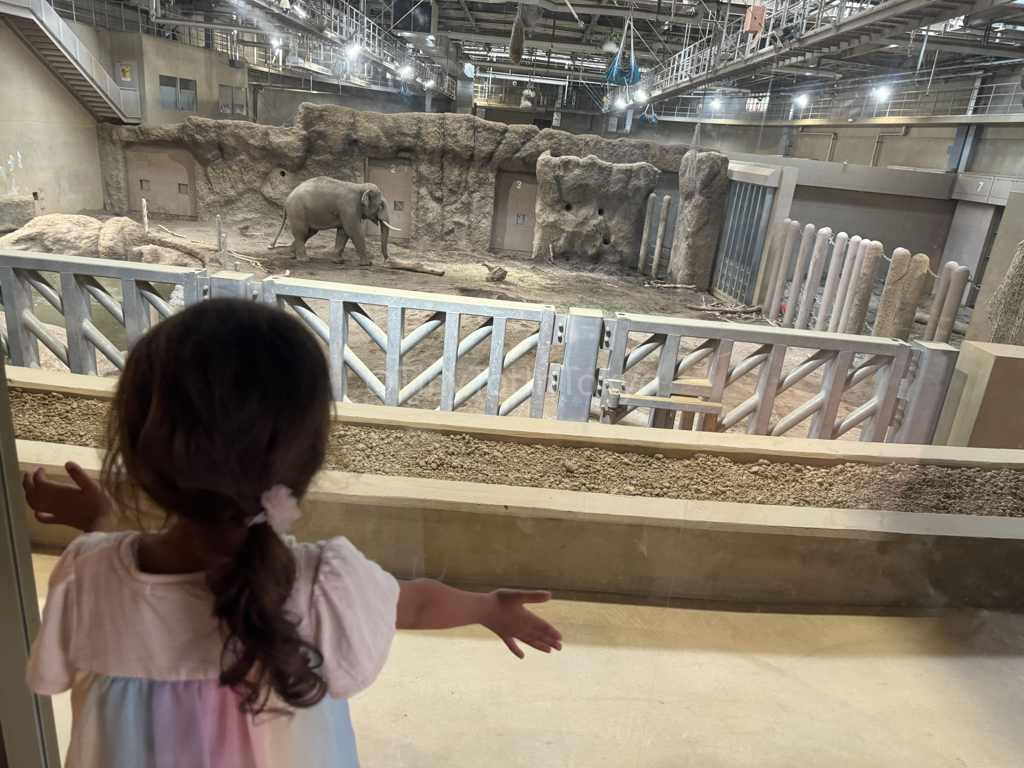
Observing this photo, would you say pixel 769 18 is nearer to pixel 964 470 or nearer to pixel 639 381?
pixel 639 381

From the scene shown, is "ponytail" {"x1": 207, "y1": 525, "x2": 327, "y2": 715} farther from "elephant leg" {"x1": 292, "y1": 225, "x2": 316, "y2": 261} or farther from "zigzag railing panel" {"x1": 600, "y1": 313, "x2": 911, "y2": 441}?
"zigzag railing panel" {"x1": 600, "y1": 313, "x2": 911, "y2": 441}

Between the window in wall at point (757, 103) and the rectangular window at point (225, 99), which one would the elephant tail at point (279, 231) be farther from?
the window in wall at point (757, 103)

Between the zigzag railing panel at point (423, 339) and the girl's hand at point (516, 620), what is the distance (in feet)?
2.71

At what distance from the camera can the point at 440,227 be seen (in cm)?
147

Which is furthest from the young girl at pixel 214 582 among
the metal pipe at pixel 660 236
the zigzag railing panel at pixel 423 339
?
the metal pipe at pixel 660 236

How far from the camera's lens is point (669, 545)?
1.24 m

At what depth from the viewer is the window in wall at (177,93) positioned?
3.16 feet

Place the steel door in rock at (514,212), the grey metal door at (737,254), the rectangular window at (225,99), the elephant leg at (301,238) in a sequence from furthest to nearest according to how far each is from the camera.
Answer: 1. the grey metal door at (737,254)
2. the steel door in rock at (514,212)
3. the elephant leg at (301,238)
4. the rectangular window at (225,99)

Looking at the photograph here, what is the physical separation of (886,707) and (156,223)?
1.57m

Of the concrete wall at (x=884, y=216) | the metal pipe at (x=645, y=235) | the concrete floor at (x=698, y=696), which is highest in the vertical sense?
the concrete wall at (x=884, y=216)

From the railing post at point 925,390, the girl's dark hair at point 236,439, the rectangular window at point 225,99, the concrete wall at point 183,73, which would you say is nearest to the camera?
the girl's dark hair at point 236,439

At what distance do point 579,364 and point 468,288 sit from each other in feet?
1.13

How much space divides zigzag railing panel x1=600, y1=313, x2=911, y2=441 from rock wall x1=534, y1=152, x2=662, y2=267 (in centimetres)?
22

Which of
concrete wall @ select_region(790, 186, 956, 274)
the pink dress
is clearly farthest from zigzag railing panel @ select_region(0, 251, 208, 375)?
concrete wall @ select_region(790, 186, 956, 274)
